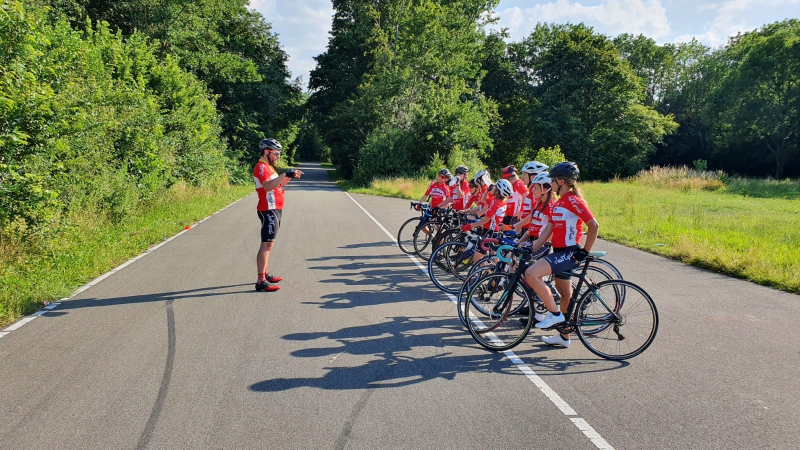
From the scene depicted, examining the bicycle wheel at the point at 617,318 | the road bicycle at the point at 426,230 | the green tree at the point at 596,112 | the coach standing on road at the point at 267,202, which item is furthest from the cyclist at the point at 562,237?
the green tree at the point at 596,112

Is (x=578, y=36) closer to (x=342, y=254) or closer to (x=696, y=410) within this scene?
(x=342, y=254)

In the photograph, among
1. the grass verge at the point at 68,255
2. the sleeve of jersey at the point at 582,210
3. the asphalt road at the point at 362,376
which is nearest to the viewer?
the asphalt road at the point at 362,376

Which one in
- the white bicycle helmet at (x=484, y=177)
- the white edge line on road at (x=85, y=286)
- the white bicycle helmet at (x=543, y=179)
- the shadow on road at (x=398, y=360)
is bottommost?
the white edge line on road at (x=85, y=286)

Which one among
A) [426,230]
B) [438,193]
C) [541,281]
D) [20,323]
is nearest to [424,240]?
[426,230]

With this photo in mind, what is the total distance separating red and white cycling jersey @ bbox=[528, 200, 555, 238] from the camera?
588cm

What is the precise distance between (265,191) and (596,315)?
4.85 metres

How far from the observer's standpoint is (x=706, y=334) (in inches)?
229

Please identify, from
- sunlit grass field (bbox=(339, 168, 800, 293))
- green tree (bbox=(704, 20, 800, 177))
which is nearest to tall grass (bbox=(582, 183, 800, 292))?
sunlit grass field (bbox=(339, 168, 800, 293))

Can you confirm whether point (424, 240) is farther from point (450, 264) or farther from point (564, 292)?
point (564, 292)

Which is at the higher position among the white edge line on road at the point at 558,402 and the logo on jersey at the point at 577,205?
the logo on jersey at the point at 577,205

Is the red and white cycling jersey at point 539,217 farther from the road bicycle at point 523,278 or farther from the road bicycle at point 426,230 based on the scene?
the road bicycle at point 426,230

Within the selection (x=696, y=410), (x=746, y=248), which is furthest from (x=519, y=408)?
(x=746, y=248)

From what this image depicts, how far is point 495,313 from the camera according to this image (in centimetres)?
590

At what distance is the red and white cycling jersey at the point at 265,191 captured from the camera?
7250 mm
